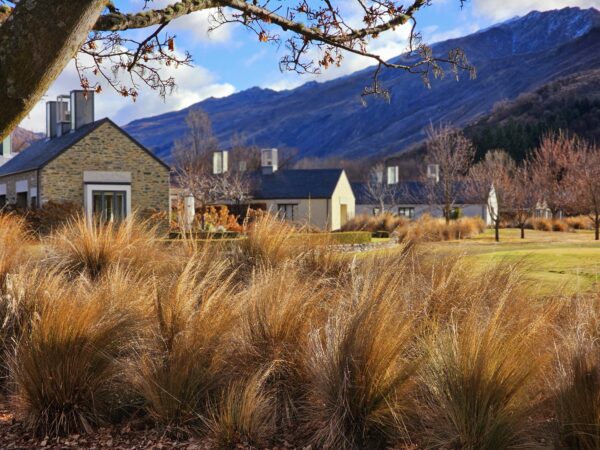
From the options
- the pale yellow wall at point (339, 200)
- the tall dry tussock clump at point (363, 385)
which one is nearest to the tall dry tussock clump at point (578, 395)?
the tall dry tussock clump at point (363, 385)

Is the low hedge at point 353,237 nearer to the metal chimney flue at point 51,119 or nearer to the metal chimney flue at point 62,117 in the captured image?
the metal chimney flue at point 62,117

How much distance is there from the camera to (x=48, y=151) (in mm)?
25516

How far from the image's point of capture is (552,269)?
10.3 m

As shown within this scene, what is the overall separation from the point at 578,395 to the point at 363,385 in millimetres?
1126

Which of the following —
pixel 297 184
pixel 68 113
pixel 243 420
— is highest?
pixel 68 113

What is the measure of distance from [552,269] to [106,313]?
24.6 feet

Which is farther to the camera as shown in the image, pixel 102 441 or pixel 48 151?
pixel 48 151

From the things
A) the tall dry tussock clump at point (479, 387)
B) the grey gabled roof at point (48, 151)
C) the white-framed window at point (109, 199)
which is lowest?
the tall dry tussock clump at point (479, 387)

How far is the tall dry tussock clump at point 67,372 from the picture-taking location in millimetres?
4418

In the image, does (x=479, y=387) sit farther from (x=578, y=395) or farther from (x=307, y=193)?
(x=307, y=193)

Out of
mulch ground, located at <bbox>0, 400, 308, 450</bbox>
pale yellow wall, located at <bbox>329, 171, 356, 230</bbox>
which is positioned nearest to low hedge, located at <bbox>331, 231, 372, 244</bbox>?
mulch ground, located at <bbox>0, 400, 308, 450</bbox>

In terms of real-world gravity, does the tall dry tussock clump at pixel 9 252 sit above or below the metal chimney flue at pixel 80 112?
below

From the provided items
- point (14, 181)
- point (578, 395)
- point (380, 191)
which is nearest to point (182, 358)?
point (578, 395)

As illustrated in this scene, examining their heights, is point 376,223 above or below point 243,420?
above
